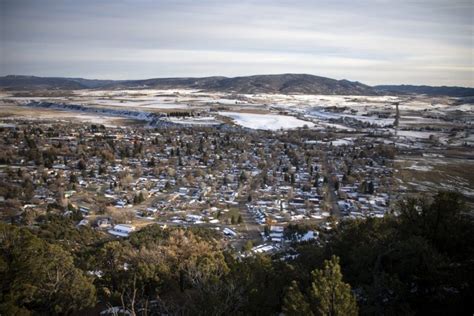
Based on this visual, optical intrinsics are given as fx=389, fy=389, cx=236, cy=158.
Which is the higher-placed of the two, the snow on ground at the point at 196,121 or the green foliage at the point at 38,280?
the snow on ground at the point at 196,121

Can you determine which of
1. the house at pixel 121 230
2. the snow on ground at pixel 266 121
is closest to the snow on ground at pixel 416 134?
the snow on ground at pixel 266 121

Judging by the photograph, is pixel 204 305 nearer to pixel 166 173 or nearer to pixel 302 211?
pixel 302 211

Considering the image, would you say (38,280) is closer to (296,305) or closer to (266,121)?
(296,305)

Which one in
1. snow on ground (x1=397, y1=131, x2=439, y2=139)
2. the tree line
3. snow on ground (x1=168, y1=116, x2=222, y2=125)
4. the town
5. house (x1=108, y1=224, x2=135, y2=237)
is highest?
snow on ground (x1=168, y1=116, x2=222, y2=125)

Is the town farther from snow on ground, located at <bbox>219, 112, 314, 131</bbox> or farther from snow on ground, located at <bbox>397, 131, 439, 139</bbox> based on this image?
snow on ground, located at <bbox>219, 112, 314, 131</bbox>

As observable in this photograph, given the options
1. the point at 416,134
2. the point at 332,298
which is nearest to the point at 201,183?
the point at 332,298

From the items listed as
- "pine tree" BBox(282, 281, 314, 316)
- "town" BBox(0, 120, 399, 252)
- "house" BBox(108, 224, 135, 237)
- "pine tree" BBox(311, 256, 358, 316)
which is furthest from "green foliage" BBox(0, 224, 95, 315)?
"house" BBox(108, 224, 135, 237)

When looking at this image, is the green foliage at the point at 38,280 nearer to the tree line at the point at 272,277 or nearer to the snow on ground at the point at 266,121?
the tree line at the point at 272,277

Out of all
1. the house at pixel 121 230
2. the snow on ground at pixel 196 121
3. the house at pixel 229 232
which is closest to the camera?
the house at pixel 121 230
